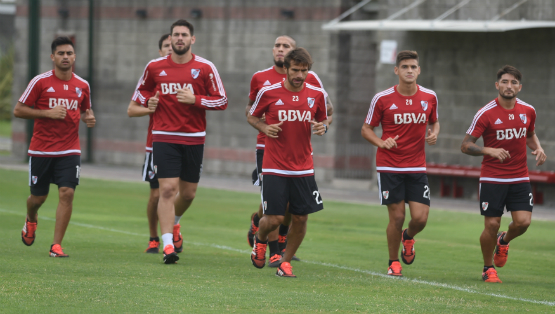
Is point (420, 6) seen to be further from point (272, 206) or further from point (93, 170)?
point (272, 206)

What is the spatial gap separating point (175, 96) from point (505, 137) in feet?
11.4

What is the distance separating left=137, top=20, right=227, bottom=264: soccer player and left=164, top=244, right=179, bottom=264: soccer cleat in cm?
27

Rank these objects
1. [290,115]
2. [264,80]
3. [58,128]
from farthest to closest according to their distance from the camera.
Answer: [264,80], [58,128], [290,115]

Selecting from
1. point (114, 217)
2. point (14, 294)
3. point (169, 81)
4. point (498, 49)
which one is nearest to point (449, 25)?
point (498, 49)

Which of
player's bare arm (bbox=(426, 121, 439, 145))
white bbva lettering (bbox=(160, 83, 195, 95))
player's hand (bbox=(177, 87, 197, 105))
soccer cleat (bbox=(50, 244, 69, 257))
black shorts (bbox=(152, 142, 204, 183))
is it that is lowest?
soccer cleat (bbox=(50, 244, 69, 257))

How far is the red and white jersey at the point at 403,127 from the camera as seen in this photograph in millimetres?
9125

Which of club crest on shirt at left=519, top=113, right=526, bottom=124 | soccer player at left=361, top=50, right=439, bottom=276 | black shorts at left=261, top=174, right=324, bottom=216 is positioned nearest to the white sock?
black shorts at left=261, top=174, right=324, bottom=216

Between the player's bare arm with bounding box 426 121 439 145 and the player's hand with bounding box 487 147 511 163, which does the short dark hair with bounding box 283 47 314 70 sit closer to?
the player's bare arm with bounding box 426 121 439 145

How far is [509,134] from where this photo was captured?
9.08m

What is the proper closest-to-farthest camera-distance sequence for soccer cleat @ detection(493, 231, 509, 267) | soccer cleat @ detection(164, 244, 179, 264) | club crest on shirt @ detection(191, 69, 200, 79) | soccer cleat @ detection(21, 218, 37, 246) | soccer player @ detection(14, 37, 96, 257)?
soccer cleat @ detection(164, 244, 179, 264) < club crest on shirt @ detection(191, 69, 200, 79) < soccer cleat @ detection(493, 231, 509, 267) < soccer player @ detection(14, 37, 96, 257) < soccer cleat @ detection(21, 218, 37, 246)

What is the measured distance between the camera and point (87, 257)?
373 inches

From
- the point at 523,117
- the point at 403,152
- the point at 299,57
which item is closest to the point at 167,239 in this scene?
the point at 299,57

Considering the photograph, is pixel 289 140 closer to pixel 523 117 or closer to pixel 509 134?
pixel 509 134

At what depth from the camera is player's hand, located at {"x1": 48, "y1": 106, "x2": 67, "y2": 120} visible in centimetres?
947
